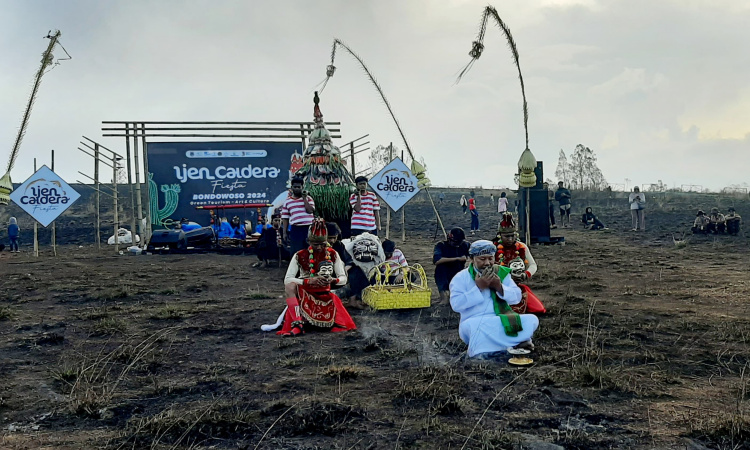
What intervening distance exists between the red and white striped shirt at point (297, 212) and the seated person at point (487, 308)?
4.47m

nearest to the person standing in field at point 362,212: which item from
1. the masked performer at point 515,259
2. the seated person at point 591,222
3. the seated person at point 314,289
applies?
the seated person at point 314,289

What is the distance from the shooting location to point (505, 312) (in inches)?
218

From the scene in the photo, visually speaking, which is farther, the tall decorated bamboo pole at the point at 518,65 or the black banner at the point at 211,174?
the black banner at the point at 211,174

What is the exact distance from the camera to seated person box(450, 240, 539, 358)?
211 inches

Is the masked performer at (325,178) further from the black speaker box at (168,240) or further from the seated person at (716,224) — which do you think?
the seated person at (716,224)

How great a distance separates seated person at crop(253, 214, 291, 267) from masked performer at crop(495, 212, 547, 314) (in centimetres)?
727

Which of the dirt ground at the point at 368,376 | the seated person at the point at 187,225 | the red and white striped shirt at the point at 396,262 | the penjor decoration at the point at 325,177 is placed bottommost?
the dirt ground at the point at 368,376

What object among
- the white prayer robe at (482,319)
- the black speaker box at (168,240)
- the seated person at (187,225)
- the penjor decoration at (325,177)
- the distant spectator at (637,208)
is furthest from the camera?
the distant spectator at (637,208)

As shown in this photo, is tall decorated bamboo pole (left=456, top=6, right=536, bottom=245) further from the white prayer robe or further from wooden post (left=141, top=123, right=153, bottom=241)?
wooden post (left=141, top=123, right=153, bottom=241)

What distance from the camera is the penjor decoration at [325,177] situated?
10.3 metres

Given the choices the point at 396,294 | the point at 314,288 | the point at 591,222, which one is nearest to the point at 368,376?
the point at 314,288

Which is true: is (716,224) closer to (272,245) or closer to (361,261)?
(272,245)

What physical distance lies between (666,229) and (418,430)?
20.5m

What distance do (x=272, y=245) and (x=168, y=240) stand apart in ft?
16.7
